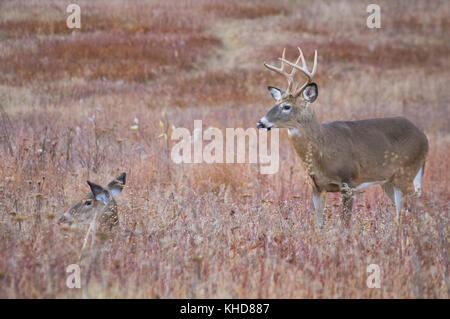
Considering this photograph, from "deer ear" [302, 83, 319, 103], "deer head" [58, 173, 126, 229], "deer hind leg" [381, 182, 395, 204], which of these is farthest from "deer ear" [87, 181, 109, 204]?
"deer hind leg" [381, 182, 395, 204]

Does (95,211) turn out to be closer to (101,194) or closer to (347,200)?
(101,194)

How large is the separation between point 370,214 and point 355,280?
7.52ft

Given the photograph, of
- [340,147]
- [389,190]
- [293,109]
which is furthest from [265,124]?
[389,190]

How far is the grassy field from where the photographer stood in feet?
11.9

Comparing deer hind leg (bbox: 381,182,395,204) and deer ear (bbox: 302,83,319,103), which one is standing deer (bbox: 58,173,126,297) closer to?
deer ear (bbox: 302,83,319,103)

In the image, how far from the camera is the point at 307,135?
6.14 metres

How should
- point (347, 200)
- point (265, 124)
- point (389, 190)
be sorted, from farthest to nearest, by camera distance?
point (389, 190), point (265, 124), point (347, 200)

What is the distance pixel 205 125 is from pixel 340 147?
17.3ft

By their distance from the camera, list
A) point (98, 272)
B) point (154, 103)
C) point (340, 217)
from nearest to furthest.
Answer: point (98, 272) → point (340, 217) → point (154, 103)

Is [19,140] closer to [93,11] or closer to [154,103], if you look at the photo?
[154,103]

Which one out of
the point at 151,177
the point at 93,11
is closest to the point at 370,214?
the point at 151,177

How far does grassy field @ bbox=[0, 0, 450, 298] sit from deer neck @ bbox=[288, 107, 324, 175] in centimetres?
58

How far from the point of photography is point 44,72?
16016 mm

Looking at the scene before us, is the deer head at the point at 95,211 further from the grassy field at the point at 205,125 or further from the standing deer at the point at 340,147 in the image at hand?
the standing deer at the point at 340,147
